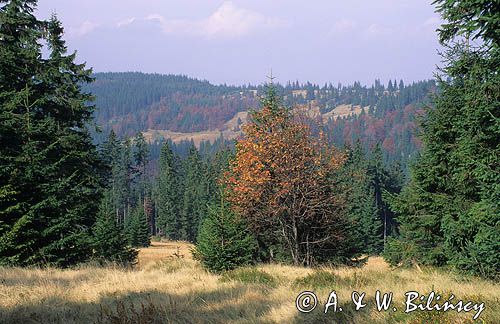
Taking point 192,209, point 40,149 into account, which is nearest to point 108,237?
point 40,149

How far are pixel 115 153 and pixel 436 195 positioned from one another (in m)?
70.9

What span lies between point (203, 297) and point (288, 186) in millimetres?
9035

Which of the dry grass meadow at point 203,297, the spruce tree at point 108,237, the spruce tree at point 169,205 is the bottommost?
the spruce tree at point 169,205

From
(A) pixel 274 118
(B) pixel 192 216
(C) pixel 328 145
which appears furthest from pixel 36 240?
(B) pixel 192 216

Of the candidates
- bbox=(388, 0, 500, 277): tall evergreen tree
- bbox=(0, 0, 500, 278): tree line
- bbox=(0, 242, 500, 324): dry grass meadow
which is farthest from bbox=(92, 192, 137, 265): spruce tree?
bbox=(388, 0, 500, 277): tall evergreen tree

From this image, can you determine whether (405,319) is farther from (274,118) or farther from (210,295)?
(274,118)

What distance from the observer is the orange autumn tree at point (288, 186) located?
1684 centimetres

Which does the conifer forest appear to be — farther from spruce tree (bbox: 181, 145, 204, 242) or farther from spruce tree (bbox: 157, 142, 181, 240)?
spruce tree (bbox: 157, 142, 181, 240)

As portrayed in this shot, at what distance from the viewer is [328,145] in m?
17.8

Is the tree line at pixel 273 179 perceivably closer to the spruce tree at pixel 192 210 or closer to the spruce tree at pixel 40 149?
the spruce tree at pixel 40 149

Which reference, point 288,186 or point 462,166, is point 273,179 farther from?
point 462,166

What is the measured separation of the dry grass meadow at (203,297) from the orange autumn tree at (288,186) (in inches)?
252

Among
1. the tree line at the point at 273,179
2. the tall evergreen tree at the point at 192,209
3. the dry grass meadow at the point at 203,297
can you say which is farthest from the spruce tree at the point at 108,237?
the tall evergreen tree at the point at 192,209

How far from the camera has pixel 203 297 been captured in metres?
8.00
